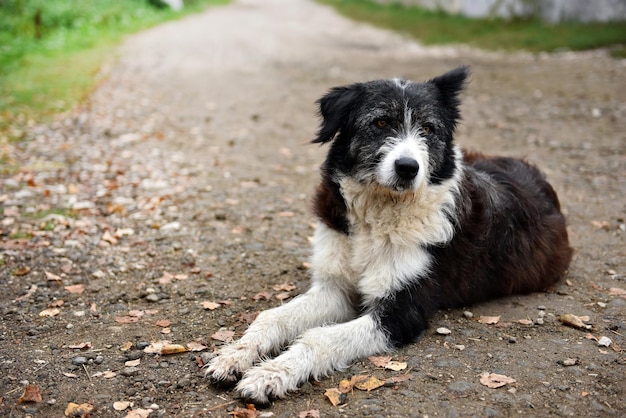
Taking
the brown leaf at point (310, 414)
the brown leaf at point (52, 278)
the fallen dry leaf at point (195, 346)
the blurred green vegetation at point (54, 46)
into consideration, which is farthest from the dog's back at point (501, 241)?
the blurred green vegetation at point (54, 46)

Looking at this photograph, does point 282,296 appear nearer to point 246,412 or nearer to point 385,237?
point 385,237

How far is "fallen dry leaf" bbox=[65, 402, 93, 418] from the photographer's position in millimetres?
3361

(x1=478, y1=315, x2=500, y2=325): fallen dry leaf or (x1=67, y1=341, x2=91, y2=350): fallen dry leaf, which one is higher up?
(x1=478, y1=315, x2=500, y2=325): fallen dry leaf

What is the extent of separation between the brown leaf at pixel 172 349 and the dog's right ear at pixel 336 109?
1.79m

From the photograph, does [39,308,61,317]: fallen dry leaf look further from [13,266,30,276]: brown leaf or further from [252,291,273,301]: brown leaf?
[252,291,273,301]: brown leaf

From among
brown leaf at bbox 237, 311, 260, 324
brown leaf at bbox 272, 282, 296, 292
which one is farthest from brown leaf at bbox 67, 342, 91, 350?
brown leaf at bbox 272, 282, 296, 292

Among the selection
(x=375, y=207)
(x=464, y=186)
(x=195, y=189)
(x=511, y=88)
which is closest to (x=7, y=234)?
(x=195, y=189)

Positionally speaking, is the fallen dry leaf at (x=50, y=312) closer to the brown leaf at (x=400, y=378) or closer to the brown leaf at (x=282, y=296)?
the brown leaf at (x=282, y=296)

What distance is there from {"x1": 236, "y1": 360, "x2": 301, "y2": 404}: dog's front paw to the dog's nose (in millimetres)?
1470

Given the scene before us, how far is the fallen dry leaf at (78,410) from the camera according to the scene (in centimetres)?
336

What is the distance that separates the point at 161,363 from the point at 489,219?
2604 mm

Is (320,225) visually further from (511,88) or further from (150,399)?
(511,88)

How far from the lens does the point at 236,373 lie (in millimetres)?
3707

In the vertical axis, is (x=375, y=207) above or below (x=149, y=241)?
above
